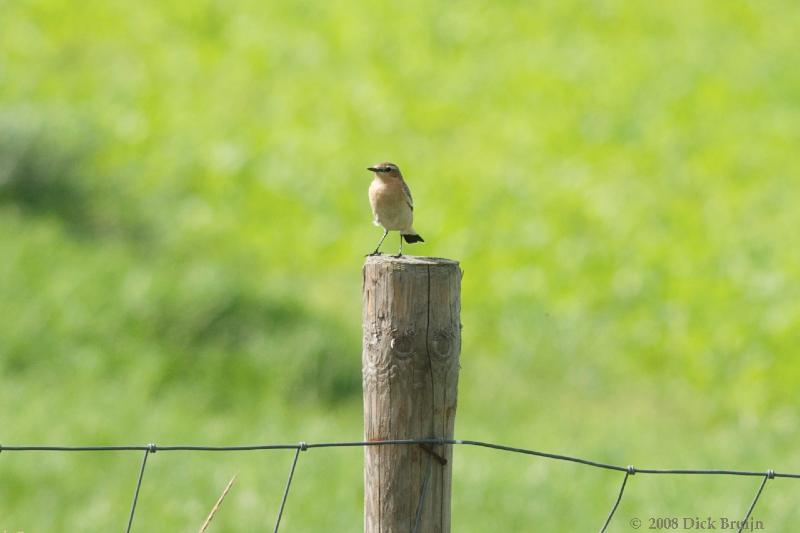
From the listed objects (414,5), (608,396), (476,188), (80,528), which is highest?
(414,5)

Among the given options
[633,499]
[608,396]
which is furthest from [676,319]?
[633,499]

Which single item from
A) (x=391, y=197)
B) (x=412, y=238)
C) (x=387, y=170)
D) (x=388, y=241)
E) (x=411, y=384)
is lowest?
(x=411, y=384)

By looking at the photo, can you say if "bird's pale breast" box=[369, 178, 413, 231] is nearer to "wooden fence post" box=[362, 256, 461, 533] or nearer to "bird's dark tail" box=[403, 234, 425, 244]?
"bird's dark tail" box=[403, 234, 425, 244]

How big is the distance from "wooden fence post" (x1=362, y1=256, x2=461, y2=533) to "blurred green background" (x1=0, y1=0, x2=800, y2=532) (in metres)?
5.27

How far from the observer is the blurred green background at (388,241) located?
1049 centimetres

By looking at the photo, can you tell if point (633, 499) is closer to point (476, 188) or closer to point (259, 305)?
point (259, 305)

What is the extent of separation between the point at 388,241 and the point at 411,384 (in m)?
12.3

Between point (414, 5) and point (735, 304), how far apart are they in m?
11.3

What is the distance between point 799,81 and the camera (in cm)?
2220

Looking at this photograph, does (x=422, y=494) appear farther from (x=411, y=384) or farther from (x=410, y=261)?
(x=410, y=261)

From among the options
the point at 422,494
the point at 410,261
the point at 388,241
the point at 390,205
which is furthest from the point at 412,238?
the point at 388,241

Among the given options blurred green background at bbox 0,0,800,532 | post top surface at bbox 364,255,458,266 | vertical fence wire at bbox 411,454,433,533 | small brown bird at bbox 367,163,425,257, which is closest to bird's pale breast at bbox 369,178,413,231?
small brown bird at bbox 367,163,425,257

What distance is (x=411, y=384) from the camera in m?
3.63

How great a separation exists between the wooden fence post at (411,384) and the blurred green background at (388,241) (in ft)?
17.3
